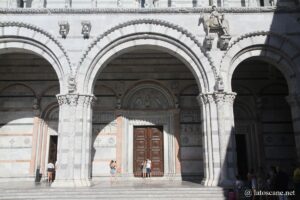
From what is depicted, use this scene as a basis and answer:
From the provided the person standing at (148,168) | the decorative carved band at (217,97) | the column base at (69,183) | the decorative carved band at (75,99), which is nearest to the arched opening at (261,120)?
the decorative carved band at (217,97)

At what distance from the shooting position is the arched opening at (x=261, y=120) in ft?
41.9

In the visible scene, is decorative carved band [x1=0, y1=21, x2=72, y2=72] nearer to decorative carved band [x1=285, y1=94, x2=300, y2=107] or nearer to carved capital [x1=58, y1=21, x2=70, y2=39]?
carved capital [x1=58, y1=21, x2=70, y2=39]

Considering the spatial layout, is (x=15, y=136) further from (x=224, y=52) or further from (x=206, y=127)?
(x=224, y=52)

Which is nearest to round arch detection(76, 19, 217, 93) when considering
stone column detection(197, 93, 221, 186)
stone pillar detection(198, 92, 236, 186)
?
stone column detection(197, 93, 221, 186)

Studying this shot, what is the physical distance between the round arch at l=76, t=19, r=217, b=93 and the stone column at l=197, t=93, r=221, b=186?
0.50 metres

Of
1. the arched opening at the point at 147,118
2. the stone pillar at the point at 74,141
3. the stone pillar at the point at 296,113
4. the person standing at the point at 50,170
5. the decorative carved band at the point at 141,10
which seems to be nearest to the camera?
the stone pillar at the point at 74,141

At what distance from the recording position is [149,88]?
1347 cm

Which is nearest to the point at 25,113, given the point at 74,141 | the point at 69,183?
the point at 74,141

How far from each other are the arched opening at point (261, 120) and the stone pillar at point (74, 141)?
667 cm

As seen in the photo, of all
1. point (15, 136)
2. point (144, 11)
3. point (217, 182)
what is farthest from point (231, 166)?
point (15, 136)

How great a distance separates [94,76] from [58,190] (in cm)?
404

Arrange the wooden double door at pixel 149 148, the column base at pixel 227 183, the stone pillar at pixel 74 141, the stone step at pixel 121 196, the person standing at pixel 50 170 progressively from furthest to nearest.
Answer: the wooden double door at pixel 149 148 < the person standing at pixel 50 170 < the stone pillar at pixel 74 141 < the column base at pixel 227 183 < the stone step at pixel 121 196

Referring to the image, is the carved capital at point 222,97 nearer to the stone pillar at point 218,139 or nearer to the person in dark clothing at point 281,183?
the stone pillar at point 218,139

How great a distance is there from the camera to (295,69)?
10.8 meters
